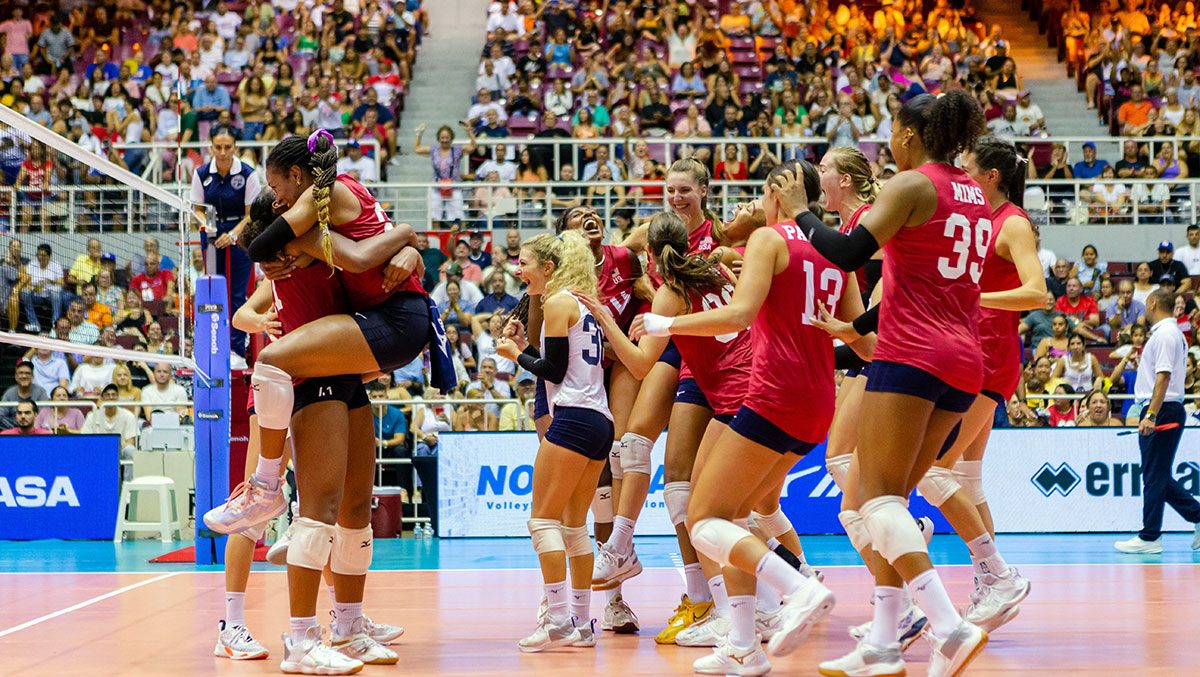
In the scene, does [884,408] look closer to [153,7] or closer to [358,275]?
[358,275]

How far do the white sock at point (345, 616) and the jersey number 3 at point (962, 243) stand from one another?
117 inches

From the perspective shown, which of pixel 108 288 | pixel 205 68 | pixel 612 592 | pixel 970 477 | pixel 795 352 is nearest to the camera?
pixel 795 352

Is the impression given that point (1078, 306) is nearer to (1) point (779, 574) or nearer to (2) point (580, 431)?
(2) point (580, 431)

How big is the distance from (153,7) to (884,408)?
823 inches

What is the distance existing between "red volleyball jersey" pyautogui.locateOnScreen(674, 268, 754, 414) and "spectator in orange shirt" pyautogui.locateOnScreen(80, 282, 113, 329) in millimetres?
7505

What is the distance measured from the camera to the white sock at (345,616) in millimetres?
5609

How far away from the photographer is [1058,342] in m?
14.3

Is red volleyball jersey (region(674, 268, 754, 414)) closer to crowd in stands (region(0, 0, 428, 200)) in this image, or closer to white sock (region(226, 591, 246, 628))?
white sock (region(226, 591, 246, 628))

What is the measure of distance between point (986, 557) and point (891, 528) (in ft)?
5.04

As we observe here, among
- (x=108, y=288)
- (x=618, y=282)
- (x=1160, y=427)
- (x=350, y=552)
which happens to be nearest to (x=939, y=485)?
(x=618, y=282)

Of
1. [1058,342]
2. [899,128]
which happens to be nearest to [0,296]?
[899,128]

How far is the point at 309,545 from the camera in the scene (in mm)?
5234

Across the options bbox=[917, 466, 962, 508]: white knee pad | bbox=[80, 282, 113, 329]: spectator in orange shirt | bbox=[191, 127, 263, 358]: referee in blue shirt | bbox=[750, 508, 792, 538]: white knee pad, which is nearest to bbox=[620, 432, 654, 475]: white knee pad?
bbox=[750, 508, 792, 538]: white knee pad

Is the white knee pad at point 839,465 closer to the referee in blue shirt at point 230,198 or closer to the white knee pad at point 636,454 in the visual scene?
the white knee pad at point 636,454
